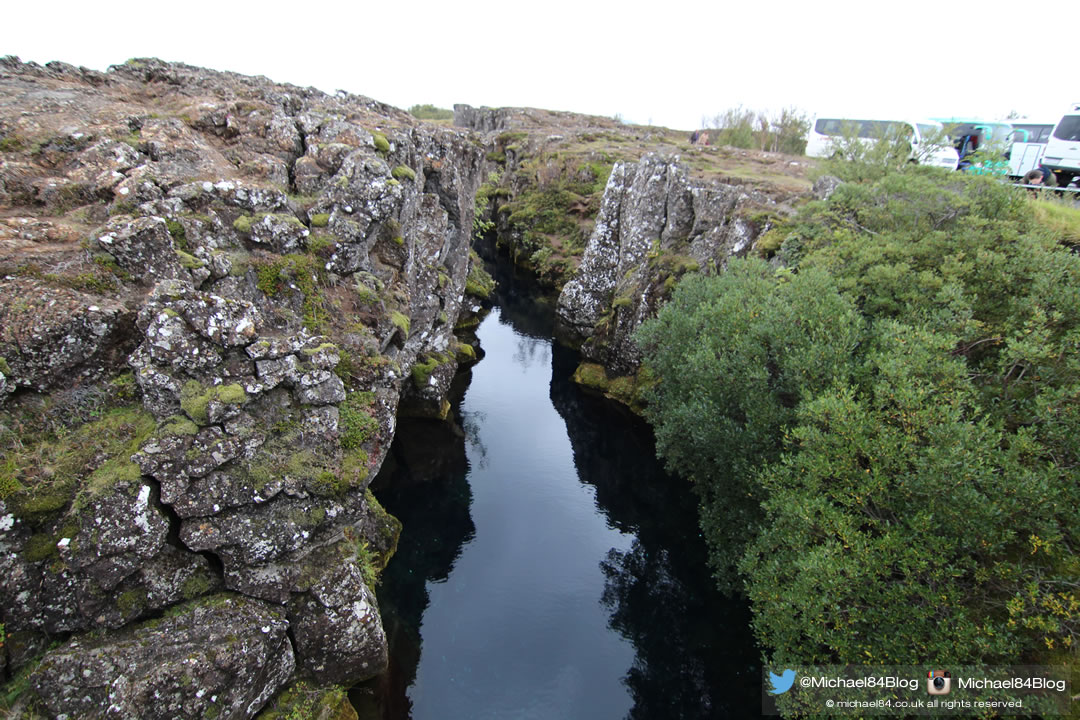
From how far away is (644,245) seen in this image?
41156 mm

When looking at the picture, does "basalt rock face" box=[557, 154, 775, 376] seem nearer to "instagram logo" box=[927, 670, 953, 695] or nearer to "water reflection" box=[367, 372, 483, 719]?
"water reflection" box=[367, 372, 483, 719]

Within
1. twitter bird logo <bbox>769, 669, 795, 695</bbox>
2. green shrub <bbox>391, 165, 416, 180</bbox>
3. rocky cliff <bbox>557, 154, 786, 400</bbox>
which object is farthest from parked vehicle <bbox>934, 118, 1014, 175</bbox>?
green shrub <bbox>391, 165, 416, 180</bbox>

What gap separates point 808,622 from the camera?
14453 mm

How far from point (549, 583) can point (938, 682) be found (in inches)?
621

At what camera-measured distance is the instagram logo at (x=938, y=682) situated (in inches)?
481

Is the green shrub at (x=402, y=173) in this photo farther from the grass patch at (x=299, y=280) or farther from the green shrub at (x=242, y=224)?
the green shrub at (x=242, y=224)

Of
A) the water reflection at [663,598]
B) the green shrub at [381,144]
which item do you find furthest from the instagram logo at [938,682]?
the green shrub at [381,144]

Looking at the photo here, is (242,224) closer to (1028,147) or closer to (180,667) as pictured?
(180,667)

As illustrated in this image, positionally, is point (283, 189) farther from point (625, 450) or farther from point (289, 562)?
point (625, 450)

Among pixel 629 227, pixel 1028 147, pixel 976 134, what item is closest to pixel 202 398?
pixel 629 227

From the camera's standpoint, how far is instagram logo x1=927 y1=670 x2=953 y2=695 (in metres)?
12.2

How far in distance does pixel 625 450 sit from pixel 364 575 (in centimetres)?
2100

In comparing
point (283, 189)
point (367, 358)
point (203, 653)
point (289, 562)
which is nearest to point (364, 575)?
point (289, 562)

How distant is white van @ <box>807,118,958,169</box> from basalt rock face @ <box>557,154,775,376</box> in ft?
28.7
